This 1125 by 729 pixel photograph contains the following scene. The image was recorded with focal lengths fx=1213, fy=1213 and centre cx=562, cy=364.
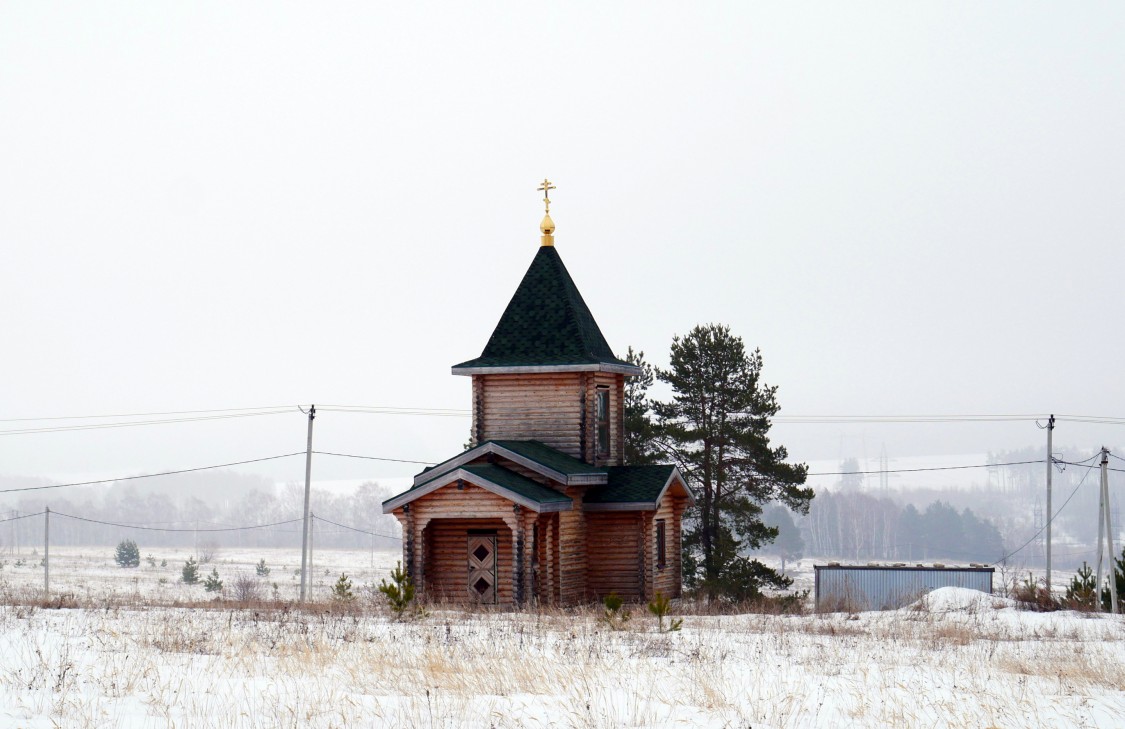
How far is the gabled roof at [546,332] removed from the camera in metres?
32.2

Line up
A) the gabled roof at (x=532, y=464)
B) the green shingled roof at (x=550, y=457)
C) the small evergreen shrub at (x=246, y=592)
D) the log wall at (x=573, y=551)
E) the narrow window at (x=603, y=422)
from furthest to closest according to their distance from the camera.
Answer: the narrow window at (x=603, y=422)
the small evergreen shrub at (x=246, y=592)
the log wall at (x=573, y=551)
the green shingled roof at (x=550, y=457)
the gabled roof at (x=532, y=464)

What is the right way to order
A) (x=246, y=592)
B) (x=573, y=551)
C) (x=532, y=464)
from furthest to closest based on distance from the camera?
1. (x=246, y=592)
2. (x=573, y=551)
3. (x=532, y=464)

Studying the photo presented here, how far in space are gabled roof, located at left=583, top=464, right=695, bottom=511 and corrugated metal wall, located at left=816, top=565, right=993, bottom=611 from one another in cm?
1587

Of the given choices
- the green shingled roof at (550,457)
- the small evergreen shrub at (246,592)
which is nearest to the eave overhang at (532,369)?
the green shingled roof at (550,457)

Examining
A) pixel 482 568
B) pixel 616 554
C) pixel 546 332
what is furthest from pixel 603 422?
pixel 482 568

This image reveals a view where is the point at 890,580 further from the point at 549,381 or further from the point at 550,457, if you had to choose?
the point at 550,457

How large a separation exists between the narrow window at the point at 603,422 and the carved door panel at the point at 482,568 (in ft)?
14.7

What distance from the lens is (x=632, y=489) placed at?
104 ft

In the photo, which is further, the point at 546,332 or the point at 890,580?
the point at 890,580

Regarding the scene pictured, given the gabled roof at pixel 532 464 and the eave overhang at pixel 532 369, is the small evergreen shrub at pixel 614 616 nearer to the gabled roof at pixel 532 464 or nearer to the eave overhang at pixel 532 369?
the gabled roof at pixel 532 464

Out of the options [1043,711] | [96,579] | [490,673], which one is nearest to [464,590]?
[490,673]

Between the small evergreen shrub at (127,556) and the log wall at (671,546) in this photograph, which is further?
the small evergreen shrub at (127,556)

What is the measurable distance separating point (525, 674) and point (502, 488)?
1446cm

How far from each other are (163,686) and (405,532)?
55.1ft
